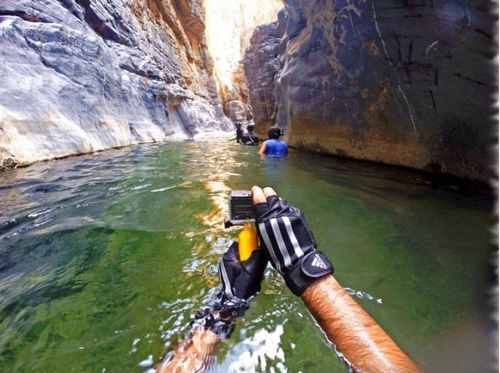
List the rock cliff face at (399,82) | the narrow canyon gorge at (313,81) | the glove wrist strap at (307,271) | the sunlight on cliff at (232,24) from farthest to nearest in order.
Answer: the sunlight on cliff at (232,24) → the narrow canyon gorge at (313,81) → the rock cliff face at (399,82) → the glove wrist strap at (307,271)

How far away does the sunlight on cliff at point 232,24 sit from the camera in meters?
40.8

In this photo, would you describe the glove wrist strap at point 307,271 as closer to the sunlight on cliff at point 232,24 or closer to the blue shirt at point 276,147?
the blue shirt at point 276,147

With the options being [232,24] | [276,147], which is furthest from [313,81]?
[232,24]

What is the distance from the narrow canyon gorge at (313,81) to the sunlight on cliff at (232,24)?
27.4m

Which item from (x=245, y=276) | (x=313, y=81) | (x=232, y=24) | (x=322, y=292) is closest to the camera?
(x=322, y=292)

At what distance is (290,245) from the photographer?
110cm

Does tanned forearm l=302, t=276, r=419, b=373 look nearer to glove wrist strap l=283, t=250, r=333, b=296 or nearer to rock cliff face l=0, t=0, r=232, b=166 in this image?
glove wrist strap l=283, t=250, r=333, b=296

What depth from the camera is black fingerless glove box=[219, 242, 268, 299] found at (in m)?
1.27

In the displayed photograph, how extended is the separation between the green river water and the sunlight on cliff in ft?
127

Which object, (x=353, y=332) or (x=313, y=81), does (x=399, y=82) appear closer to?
(x=313, y=81)

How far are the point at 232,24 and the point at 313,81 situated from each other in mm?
44951

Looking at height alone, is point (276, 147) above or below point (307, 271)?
below

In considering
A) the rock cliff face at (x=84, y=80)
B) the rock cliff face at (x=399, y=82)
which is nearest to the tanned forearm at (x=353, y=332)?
the rock cliff face at (x=399, y=82)

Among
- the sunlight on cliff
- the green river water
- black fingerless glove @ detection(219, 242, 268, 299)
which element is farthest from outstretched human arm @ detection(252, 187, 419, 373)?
the sunlight on cliff
